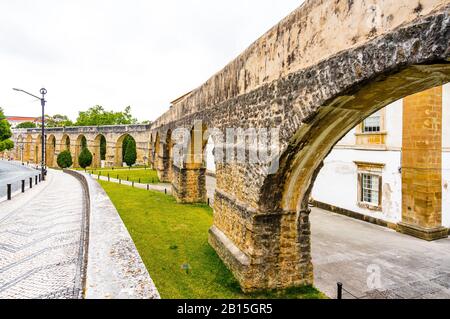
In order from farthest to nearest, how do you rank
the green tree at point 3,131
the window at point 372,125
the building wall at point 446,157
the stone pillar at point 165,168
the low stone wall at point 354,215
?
the green tree at point 3,131, the stone pillar at point 165,168, the window at point 372,125, the low stone wall at point 354,215, the building wall at point 446,157

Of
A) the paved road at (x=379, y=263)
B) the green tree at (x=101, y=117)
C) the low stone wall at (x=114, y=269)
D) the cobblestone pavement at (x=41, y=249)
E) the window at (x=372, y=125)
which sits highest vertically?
the green tree at (x=101, y=117)

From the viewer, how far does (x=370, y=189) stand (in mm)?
11289

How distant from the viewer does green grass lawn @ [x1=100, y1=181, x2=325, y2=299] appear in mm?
5562

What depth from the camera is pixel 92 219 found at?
7039mm

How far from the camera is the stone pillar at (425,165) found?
911 centimetres

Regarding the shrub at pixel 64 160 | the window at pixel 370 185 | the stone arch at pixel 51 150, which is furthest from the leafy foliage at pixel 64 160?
the window at pixel 370 185

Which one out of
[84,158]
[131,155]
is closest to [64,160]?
[84,158]

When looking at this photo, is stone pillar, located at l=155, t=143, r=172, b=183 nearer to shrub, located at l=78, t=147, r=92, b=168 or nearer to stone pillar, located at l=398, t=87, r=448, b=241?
shrub, located at l=78, t=147, r=92, b=168

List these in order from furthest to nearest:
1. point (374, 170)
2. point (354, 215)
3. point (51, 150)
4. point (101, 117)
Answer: point (101, 117) → point (51, 150) → point (354, 215) → point (374, 170)

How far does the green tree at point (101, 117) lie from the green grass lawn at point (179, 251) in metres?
41.8

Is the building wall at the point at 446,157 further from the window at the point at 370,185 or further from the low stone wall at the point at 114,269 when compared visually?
the low stone wall at the point at 114,269

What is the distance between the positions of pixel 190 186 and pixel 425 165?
8.98 metres

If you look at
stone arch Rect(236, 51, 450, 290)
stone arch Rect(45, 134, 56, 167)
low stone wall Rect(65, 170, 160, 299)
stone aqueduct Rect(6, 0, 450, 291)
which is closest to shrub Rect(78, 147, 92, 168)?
stone arch Rect(45, 134, 56, 167)

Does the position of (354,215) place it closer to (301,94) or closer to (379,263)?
(379,263)
